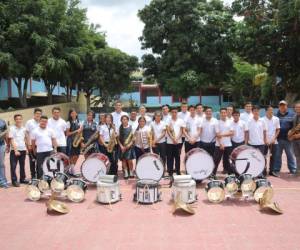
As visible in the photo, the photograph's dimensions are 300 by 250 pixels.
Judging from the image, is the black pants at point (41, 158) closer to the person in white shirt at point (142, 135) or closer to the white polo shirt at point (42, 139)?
the white polo shirt at point (42, 139)

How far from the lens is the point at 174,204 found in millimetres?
8047

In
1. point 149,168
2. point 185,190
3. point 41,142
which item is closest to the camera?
point 185,190

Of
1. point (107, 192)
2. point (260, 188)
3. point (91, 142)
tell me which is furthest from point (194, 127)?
point (107, 192)

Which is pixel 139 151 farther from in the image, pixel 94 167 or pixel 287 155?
pixel 287 155

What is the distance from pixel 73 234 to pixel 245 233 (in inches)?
110

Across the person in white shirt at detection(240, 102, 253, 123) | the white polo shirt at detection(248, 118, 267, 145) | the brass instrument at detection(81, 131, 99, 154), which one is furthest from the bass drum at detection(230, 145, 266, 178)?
the brass instrument at detection(81, 131, 99, 154)

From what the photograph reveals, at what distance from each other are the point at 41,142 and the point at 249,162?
4.76 metres

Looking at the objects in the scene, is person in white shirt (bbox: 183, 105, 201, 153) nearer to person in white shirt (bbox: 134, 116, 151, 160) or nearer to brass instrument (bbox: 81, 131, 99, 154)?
person in white shirt (bbox: 134, 116, 151, 160)

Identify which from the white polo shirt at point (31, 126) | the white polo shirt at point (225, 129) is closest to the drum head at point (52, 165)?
the white polo shirt at point (31, 126)

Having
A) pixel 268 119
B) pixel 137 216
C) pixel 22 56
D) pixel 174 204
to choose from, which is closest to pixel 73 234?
pixel 137 216

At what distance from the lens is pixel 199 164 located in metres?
9.38

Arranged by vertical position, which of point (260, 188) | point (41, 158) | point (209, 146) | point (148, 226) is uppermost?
point (209, 146)

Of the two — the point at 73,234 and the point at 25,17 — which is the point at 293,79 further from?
the point at 73,234

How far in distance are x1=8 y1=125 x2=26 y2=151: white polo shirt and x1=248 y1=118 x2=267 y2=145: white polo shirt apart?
18.6 ft
